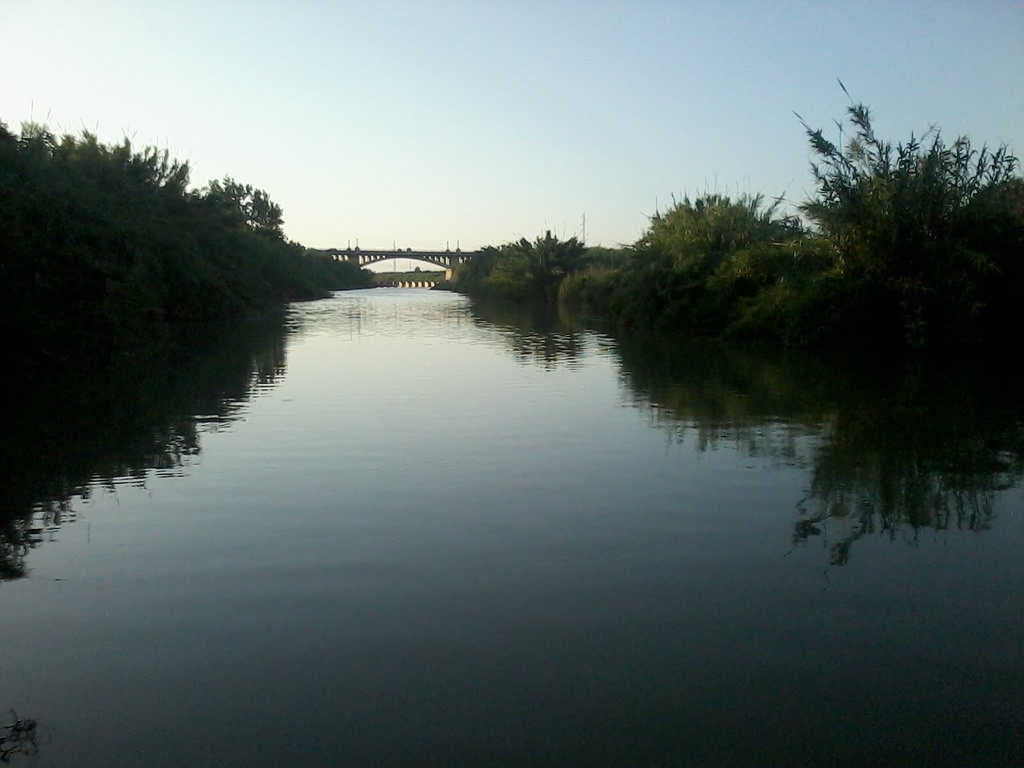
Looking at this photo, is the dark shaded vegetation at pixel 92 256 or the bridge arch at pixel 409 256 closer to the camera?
the dark shaded vegetation at pixel 92 256

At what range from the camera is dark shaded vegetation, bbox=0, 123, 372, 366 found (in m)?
20.3

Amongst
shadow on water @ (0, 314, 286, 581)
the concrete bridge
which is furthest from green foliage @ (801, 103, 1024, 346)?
the concrete bridge

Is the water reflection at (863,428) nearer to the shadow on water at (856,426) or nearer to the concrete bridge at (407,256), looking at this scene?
the shadow on water at (856,426)

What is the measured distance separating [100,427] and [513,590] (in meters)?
9.09

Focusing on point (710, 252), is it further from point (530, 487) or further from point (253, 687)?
point (253, 687)

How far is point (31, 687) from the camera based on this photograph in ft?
16.2

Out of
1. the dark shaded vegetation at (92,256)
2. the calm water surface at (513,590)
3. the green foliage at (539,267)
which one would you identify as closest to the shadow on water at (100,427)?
the calm water surface at (513,590)

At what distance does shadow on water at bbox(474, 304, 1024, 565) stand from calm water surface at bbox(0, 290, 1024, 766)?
0.08 m

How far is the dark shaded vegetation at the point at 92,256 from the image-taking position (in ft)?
66.5

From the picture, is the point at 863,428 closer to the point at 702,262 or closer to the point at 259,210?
the point at 702,262

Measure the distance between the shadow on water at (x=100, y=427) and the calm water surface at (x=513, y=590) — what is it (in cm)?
8

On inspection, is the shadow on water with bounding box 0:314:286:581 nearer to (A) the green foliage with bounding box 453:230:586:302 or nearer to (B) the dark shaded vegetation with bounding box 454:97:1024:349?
(B) the dark shaded vegetation with bounding box 454:97:1024:349

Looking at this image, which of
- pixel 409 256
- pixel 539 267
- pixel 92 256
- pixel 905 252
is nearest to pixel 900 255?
pixel 905 252

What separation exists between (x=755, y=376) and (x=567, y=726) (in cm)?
1742
